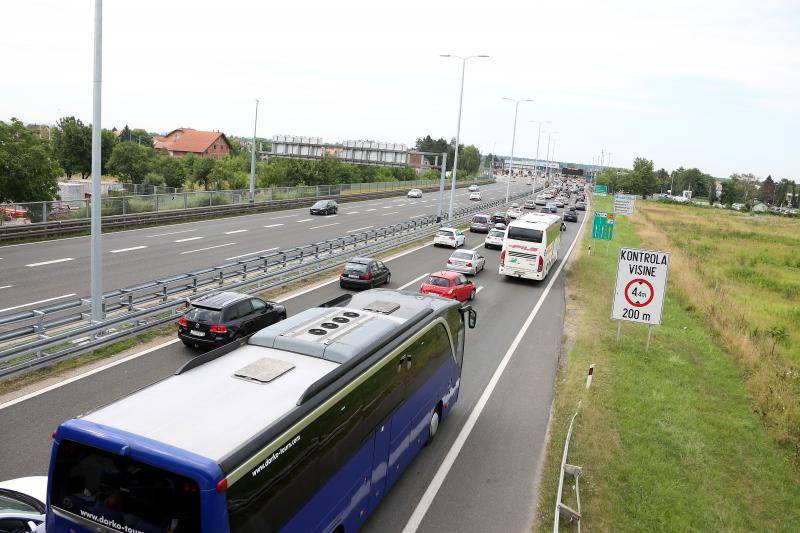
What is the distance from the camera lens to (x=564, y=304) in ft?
81.4

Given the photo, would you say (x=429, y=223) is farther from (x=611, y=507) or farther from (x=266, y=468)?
(x=266, y=468)

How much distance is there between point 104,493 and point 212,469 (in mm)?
1237

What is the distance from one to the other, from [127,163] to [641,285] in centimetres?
7756

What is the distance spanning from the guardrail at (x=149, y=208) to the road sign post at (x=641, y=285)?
1121 inches

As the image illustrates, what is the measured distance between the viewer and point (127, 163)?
79.3 metres

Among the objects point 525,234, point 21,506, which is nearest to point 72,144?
point 525,234

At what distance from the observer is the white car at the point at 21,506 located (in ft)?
20.7

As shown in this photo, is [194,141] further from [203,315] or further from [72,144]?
[203,315]

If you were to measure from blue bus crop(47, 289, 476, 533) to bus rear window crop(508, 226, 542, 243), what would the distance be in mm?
19554

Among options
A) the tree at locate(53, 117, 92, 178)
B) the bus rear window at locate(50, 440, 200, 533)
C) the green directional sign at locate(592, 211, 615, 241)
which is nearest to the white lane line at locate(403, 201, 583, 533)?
the bus rear window at locate(50, 440, 200, 533)

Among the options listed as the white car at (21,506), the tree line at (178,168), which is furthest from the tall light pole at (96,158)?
the tree line at (178,168)

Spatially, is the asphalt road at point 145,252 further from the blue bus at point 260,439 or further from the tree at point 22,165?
the blue bus at point 260,439

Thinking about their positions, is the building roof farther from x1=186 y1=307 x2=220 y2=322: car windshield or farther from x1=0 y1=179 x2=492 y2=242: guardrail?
x1=186 y1=307 x2=220 y2=322: car windshield

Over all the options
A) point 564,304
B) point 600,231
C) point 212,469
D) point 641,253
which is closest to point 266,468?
point 212,469
